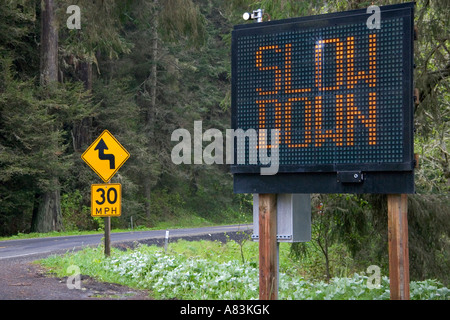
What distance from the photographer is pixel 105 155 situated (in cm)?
1238

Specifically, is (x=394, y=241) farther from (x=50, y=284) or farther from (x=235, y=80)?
(x=50, y=284)

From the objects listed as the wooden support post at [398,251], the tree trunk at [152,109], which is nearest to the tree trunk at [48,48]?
the tree trunk at [152,109]

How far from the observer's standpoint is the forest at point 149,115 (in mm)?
11234

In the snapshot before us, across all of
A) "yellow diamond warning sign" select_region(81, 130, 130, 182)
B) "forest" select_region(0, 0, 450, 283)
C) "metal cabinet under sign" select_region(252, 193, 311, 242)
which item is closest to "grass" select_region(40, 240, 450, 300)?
"metal cabinet under sign" select_region(252, 193, 311, 242)

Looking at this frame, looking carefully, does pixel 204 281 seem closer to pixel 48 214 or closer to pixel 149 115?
pixel 48 214

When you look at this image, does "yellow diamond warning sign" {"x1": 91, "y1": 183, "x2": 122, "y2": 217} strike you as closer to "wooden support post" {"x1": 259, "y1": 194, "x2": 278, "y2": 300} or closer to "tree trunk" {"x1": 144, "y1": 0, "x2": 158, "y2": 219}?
"wooden support post" {"x1": 259, "y1": 194, "x2": 278, "y2": 300}

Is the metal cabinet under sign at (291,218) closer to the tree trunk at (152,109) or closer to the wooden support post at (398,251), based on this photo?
the wooden support post at (398,251)

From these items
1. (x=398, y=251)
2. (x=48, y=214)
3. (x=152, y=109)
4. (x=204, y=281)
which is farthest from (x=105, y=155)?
(x=152, y=109)

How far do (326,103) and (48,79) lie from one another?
1966 cm

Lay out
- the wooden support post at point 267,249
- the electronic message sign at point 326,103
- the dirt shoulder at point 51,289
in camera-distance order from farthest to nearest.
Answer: the dirt shoulder at point 51,289 < the wooden support post at point 267,249 < the electronic message sign at point 326,103

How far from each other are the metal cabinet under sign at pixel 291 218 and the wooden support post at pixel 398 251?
3.76 ft

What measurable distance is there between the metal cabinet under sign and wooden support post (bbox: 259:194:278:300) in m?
0.13
